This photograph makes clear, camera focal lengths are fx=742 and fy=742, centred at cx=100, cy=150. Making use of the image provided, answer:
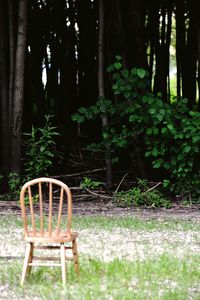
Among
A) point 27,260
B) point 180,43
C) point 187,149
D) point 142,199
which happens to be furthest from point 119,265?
A: point 180,43

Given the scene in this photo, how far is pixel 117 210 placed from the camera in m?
10.9

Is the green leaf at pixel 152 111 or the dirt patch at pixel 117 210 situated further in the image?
the green leaf at pixel 152 111

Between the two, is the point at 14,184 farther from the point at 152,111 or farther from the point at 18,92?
the point at 152,111

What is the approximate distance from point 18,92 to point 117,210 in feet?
8.57

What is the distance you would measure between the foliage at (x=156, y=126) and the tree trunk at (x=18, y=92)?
1007 mm

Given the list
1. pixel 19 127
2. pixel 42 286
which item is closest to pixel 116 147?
pixel 19 127

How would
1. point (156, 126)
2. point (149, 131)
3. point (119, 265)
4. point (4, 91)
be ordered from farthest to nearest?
point (4, 91), point (156, 126), point (149, 131), point (119, 265)

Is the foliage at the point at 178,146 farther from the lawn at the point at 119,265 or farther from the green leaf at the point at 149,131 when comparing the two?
the lawn at the point at 119,265

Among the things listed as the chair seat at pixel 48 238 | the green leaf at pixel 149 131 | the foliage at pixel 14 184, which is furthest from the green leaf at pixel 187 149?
the chair seat at pixel 48 238

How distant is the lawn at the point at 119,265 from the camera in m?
5.44

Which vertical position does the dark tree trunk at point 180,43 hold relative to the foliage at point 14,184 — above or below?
above

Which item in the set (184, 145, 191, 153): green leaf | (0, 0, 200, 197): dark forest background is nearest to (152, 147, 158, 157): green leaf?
(184, 145, 191, 153): green leaf

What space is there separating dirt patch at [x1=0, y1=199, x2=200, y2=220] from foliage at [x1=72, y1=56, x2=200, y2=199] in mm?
657

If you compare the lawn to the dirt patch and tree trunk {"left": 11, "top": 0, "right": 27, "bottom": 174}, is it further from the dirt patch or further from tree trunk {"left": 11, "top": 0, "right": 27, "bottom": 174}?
tree trunk {"left": 11, "top": 0, "right": 27, "bottom": 174}
